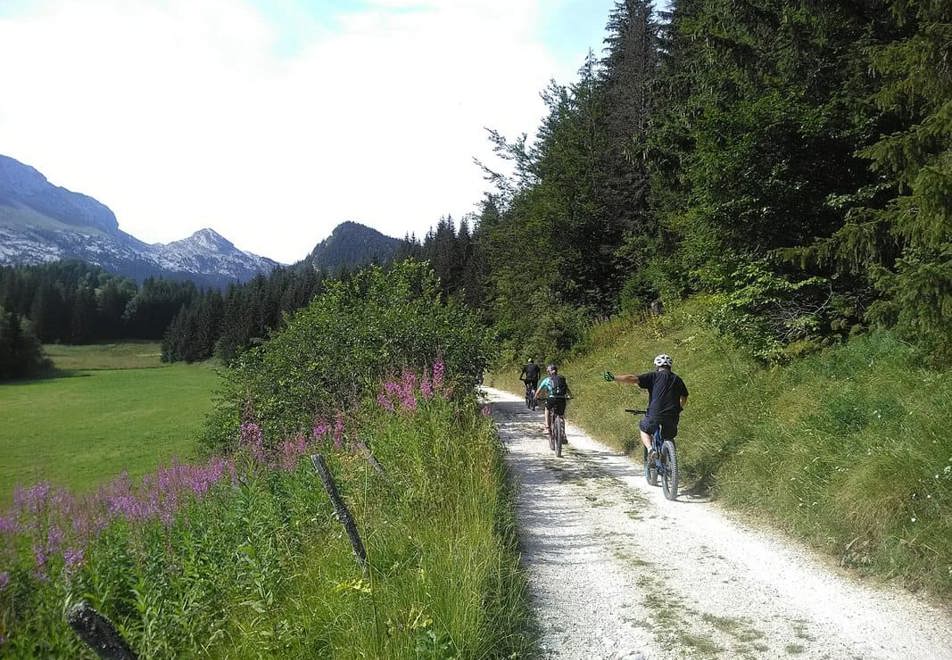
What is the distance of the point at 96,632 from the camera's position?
2592 millimetres

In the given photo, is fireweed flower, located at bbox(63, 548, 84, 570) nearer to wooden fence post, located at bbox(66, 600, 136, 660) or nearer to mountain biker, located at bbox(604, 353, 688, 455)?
wooden fence post, located at bbox(66, 600, 136, 660)

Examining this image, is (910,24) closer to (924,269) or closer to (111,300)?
(924,269)

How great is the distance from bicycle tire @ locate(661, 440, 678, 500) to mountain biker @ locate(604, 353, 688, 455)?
236 millimetres

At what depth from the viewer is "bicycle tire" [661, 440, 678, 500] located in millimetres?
7840

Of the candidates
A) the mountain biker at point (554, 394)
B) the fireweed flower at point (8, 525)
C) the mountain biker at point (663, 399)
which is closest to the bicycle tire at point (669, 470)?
the mountain biker at point (663, 399)

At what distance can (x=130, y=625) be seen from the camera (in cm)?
470

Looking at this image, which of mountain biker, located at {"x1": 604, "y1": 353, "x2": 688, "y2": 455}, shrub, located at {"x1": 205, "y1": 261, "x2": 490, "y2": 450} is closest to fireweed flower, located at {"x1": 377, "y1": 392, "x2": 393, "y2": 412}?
shrub, located at {"x1": 205, "y1": 261, "x2": 490, "y2": 450}

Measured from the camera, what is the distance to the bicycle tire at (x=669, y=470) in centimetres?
784

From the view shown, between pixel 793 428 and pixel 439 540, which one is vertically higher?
pixel 793 428

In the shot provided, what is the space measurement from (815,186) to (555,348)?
18690mm

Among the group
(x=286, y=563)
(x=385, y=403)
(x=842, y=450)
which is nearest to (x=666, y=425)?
(x=842, y=450)

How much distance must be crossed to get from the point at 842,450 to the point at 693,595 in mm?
3006

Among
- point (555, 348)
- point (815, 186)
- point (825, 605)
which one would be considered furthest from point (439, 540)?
point (555, 348)

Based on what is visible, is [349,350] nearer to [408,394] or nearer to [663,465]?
[408,394]
